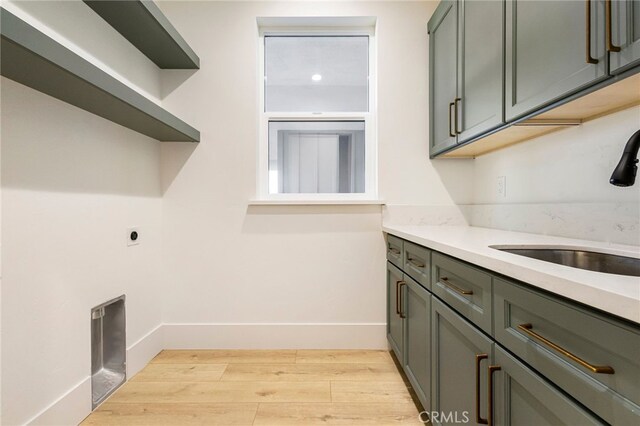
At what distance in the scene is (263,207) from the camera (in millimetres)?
2312

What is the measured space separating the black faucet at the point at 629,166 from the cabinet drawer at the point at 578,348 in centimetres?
42

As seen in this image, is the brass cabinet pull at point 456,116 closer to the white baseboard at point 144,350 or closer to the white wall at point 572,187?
the white wall at point 572,187

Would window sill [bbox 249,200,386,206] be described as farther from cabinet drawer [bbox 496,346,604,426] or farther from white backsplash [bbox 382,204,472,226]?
cabinet drawer [bbox 496,346,604,426]

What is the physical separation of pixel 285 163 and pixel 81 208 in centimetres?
134

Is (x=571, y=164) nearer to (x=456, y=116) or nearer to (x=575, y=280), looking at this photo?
(x=456, y=116)

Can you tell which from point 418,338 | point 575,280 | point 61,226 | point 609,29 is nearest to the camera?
point 575,280

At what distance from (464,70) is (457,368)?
4.83 ft

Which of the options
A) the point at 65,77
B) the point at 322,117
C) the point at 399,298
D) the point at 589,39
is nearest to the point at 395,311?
the point at 399,298

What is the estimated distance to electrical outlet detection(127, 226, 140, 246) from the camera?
1.90m

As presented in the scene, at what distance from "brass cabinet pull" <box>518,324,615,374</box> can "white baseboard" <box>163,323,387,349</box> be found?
164 cm

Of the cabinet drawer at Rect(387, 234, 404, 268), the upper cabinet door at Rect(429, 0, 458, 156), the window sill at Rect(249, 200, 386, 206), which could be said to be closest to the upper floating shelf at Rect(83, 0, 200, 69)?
the window sill at Rect(249, 200, 386, 206)

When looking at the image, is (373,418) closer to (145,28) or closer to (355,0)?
(145,28)

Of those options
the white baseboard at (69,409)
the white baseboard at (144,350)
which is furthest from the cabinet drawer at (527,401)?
the white baseboard at (144,350)

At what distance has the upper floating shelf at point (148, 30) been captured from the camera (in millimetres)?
1583
